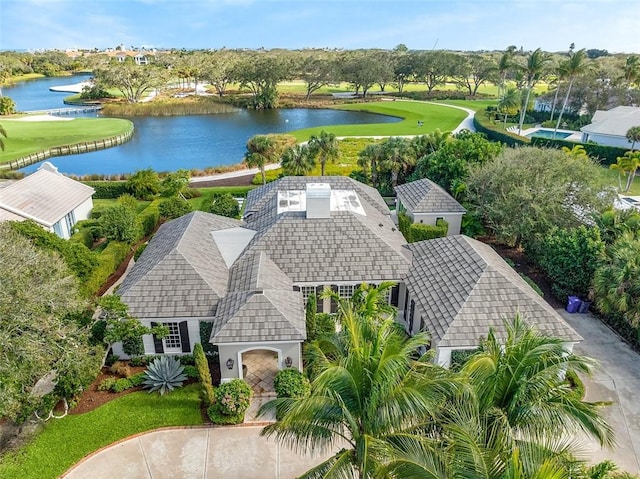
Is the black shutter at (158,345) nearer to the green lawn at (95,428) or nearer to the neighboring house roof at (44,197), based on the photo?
the green lawn at (95,428)

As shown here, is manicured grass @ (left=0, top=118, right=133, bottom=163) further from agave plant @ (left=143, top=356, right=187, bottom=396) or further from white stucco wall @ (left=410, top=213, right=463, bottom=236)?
white stucco wall @ (left=410, top=213, right=463, bottom=236)

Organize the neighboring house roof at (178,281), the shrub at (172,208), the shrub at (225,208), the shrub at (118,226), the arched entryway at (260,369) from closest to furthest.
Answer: the arched entryway at (260,369) → the neighboring house roof at (178,281) → the shrub at (118,226) → the shrub at (225,208) → the shrub at (172,208)

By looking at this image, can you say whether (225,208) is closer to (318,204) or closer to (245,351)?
(318,204)

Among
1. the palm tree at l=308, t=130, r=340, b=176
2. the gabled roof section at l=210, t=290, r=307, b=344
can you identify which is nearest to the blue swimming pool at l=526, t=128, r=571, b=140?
the palm tree at l=308, t=130, r=340, b=176

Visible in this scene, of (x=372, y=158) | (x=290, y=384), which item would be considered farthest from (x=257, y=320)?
(x=372, y=158)

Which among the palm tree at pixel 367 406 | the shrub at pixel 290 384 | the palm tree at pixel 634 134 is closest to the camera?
the palm tree at pixel 367 406

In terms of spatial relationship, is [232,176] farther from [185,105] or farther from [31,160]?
[185,105]

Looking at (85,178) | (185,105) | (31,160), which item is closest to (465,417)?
(85,178)

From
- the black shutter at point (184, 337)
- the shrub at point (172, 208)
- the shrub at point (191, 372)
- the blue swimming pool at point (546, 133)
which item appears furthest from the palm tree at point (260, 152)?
the blue swimming pool at point (546, 133)
